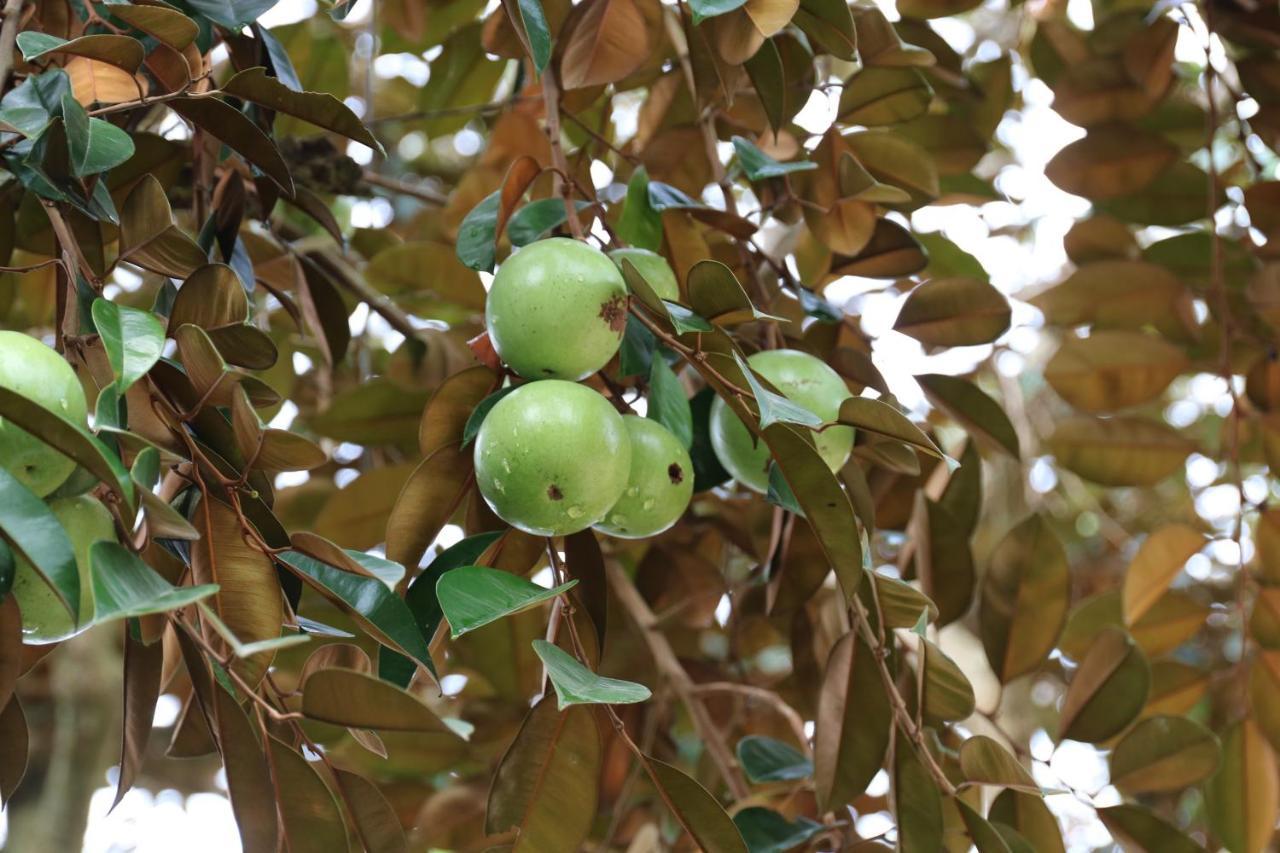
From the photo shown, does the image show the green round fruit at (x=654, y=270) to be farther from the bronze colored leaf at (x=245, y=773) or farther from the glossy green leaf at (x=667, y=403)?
the bronze colored leaf at (x=245, y=773)

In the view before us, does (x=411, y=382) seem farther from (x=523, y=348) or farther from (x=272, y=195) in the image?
(x=523, y=348)

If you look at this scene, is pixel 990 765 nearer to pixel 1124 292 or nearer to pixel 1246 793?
pixel 1246 793

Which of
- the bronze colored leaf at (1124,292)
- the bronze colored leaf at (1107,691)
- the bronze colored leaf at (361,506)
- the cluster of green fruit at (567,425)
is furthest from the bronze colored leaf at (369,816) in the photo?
the bronze colored leaf at (1124,292)

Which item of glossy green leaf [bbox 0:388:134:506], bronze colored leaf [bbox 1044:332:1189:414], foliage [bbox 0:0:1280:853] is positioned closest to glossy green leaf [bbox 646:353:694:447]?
foliage [bbox 0:0:1280:853]

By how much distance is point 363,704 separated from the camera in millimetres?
730

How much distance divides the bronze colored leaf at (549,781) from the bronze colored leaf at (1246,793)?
0.87m

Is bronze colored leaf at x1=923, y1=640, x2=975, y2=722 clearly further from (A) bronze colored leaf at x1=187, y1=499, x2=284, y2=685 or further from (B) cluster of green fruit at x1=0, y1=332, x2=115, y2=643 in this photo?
(B) cluster of green fruit at x1=0, y1=332, x2=115, y2=643

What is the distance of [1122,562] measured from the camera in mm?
3219

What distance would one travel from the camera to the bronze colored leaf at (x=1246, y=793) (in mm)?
1370

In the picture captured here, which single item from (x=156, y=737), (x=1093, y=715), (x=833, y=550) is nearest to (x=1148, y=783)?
(x=1093, y=715)

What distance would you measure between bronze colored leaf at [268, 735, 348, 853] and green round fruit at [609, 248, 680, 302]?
0.46 metres

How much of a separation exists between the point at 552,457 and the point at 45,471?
0.32 meters

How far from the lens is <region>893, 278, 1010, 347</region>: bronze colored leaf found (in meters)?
1.23

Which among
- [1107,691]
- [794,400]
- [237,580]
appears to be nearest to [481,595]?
[237,580]
